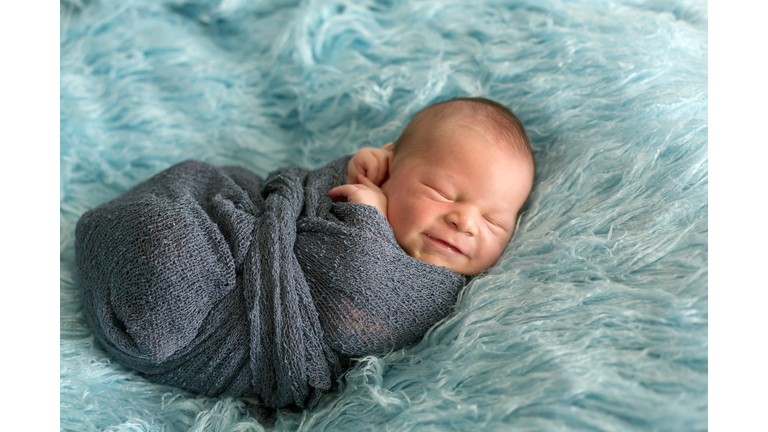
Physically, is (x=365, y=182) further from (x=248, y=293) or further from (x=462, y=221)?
(x=248, y=293)

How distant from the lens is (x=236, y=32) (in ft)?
4.55

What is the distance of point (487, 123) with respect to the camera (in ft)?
3.16

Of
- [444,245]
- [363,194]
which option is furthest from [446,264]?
[363,194]


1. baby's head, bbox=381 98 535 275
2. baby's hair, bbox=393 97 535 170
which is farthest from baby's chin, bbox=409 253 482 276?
baby's hair, bbox=393 97 535 170

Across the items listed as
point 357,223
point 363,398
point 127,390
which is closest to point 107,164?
point 127,390

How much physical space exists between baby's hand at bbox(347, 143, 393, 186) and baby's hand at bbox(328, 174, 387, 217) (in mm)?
31

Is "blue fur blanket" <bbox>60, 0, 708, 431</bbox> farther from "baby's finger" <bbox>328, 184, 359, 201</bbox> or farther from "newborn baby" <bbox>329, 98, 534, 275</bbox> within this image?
"baby's finger" <bbox>328, 184, 359, 201</bbox>

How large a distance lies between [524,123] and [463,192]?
27cm

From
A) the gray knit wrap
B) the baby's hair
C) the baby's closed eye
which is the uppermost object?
the baby's hair

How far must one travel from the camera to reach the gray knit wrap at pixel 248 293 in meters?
0.77

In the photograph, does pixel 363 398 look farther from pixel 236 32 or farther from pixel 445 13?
pixel 236 32

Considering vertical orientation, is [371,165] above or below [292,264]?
above

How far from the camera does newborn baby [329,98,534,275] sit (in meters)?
0.91

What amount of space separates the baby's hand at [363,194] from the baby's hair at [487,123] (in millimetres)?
92
